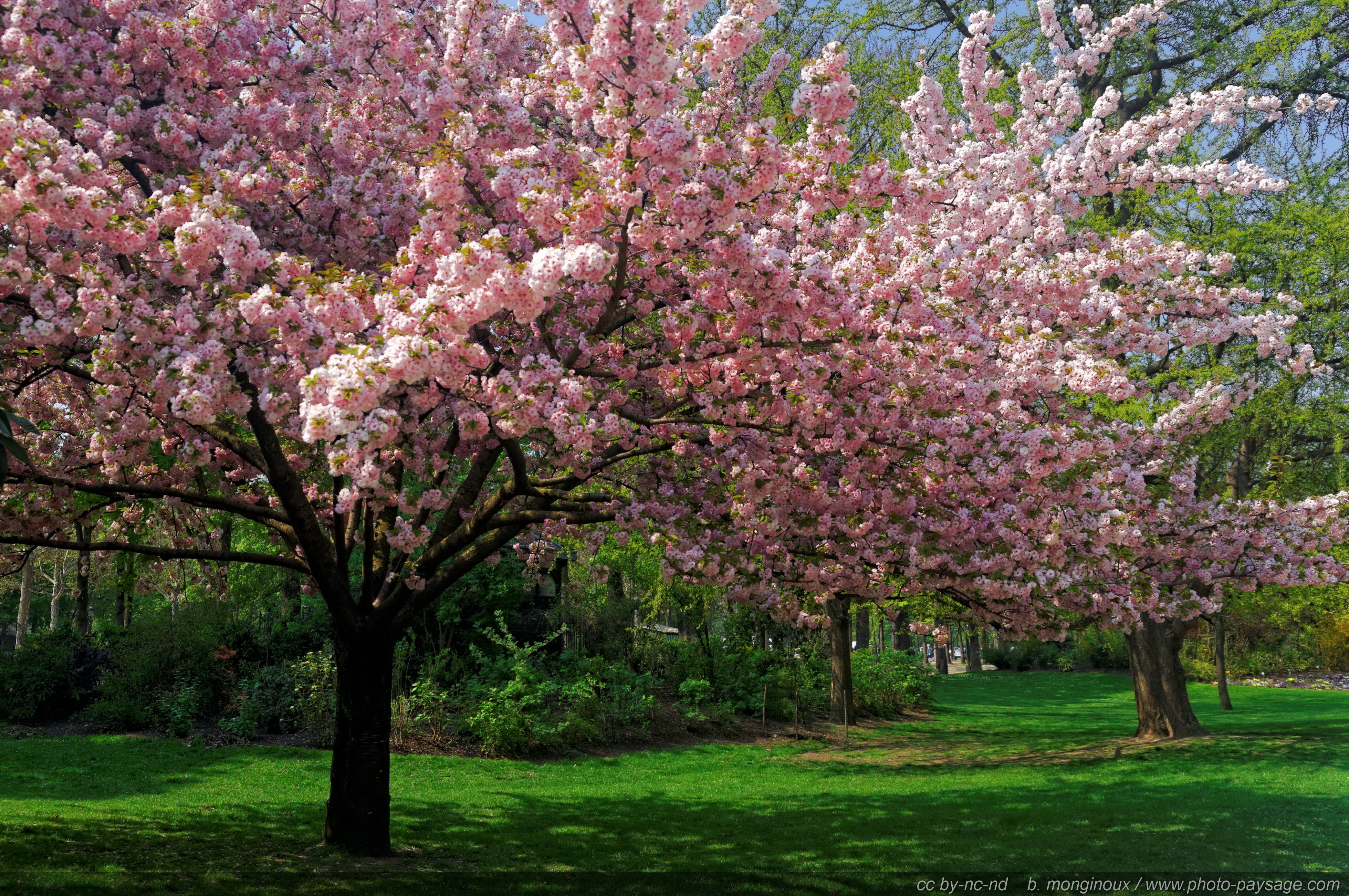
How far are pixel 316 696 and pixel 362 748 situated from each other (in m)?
8.36

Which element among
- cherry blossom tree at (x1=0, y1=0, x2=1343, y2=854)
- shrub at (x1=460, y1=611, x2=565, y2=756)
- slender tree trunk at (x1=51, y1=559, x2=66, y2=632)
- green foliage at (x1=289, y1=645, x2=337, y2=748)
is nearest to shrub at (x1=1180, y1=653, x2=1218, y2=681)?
shrub at (x1=460, y1=611, x2=565, y2=756)

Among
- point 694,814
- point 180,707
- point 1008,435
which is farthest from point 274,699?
point 1008,435

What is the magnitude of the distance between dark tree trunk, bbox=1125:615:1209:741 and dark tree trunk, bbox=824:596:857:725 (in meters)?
5.87

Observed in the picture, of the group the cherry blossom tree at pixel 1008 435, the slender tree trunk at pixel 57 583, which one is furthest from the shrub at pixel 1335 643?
the slender tree trunk at pixel 57 583

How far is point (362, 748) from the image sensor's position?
26.2ft

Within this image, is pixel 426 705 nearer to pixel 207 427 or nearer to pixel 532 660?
pixel 532 660

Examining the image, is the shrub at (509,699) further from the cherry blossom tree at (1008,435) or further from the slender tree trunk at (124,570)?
the cherry blossom tree at (1008,435)

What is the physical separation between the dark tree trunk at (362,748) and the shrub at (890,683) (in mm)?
16988

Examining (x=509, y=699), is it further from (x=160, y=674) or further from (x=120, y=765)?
(x=160, y=674)

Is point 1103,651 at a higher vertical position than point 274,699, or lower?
lower

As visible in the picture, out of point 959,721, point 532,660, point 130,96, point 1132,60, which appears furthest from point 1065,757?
point 130,96

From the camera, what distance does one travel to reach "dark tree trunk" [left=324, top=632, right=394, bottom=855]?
7.98m

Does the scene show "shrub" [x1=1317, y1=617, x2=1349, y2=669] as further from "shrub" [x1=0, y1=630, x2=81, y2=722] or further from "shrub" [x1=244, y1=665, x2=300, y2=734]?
"shrub" [x1=0, y1=630, x2=81, y2=722]

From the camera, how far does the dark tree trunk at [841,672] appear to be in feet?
66.2
